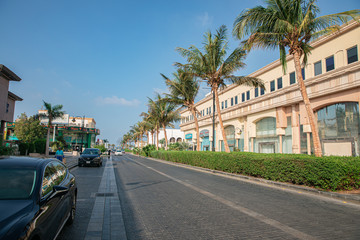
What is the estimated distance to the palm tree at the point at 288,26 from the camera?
11602 millimetres

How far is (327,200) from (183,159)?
761 inches

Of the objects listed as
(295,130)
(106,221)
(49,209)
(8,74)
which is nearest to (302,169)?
(106,221)

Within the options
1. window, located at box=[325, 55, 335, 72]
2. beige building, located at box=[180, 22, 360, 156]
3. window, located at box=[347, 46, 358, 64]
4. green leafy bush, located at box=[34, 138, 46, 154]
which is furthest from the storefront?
window, located at box=[347, 46, 358, 64]

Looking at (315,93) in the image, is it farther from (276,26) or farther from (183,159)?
(183,159)

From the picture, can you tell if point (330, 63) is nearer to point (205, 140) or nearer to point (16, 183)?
point (16, 183)

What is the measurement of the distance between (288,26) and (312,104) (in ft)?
34.3

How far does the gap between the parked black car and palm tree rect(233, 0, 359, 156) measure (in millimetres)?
10949

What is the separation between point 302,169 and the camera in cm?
1034

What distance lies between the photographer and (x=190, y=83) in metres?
26.8

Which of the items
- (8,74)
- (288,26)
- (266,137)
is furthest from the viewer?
(266,137)

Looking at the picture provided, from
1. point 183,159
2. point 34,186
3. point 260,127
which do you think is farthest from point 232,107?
point 34,186

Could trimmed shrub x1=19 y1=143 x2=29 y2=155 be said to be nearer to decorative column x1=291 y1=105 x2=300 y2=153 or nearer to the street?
the street

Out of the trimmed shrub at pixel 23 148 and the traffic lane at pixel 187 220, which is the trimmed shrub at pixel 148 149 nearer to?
the trimmed shrub at pixel 23 148

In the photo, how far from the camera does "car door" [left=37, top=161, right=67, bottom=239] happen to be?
303 cm
